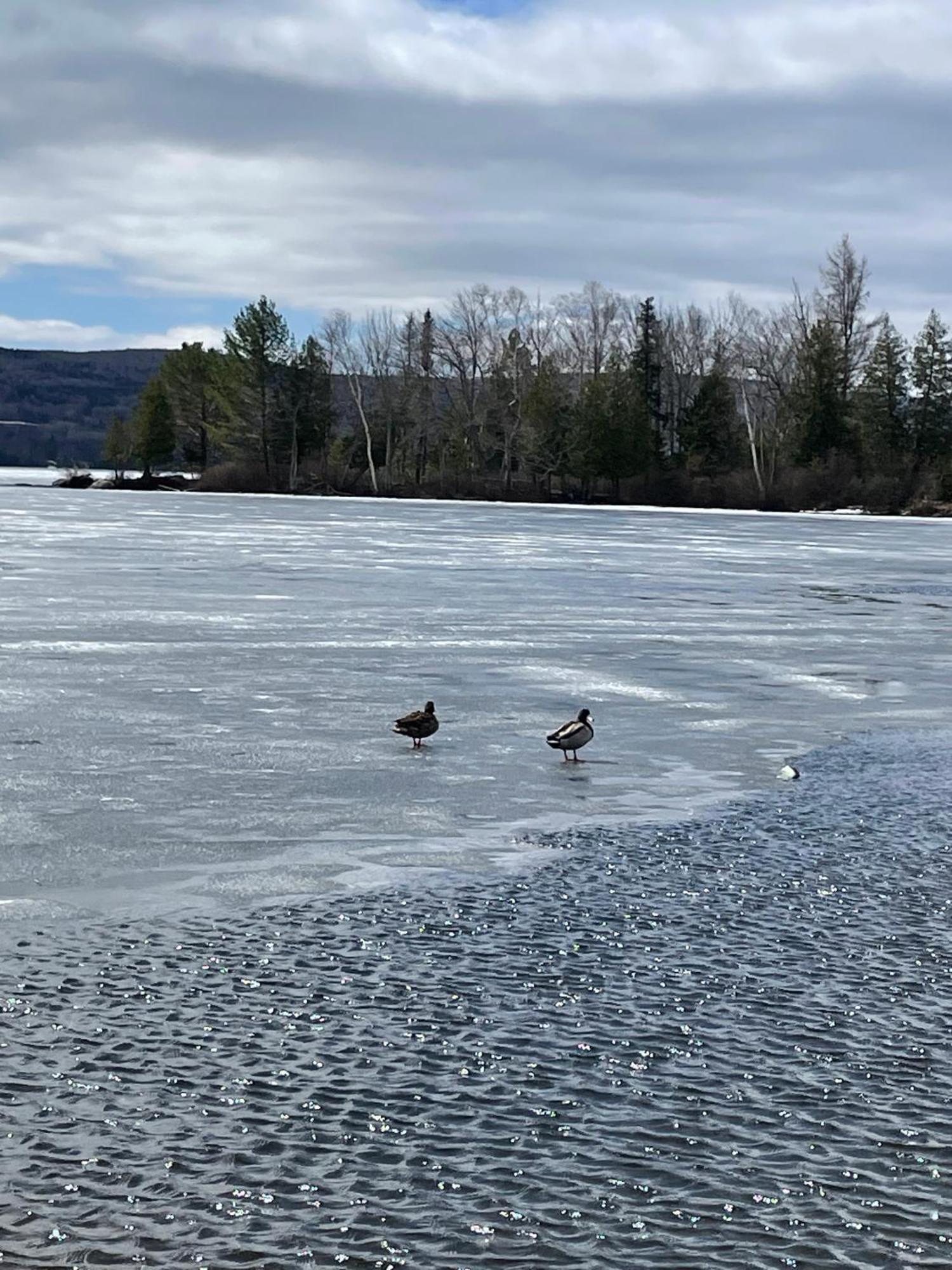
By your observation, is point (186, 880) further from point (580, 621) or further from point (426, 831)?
point (580, 621)

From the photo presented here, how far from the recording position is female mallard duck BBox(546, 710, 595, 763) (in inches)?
459

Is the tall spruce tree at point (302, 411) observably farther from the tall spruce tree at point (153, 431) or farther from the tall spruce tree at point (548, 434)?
the tall spruce tree at point (153, 431)

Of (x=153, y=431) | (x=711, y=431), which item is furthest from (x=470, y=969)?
(x=153, y=431)

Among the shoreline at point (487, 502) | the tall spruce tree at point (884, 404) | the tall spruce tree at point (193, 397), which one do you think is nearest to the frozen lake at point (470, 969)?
the shoreline at point (487, 502)

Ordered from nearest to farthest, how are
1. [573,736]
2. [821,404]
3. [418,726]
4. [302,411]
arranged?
[573,736] → [418,726] → [821,404] → [302,411]

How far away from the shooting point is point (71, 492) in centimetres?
11219

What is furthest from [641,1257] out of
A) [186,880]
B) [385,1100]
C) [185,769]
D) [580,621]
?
[580,621]

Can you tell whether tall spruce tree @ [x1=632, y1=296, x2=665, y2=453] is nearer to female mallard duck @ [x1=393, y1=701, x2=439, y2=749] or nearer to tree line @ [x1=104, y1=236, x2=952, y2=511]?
tree line @ [x1=104, y1=236, x2=952, y2=511]

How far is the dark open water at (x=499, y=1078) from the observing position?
453 cm

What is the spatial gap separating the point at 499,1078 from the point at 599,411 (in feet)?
346

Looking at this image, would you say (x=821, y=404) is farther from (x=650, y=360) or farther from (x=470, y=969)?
(x=470, y=969)

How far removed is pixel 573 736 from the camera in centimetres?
1166

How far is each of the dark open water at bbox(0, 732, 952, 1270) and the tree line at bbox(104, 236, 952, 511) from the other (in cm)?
9476

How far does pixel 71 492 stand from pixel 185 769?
4123 inches
